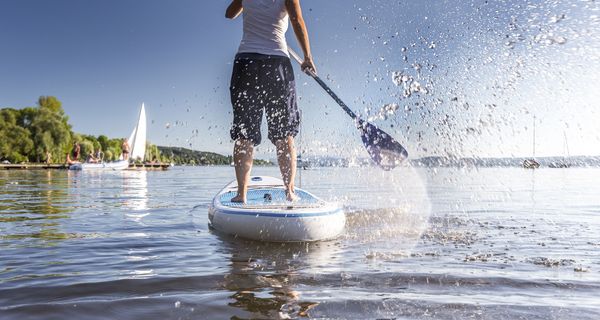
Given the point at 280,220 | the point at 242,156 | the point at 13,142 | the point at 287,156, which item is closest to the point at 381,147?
the point at 287,156

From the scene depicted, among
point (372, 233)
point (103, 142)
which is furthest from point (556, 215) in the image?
point (103, 142)

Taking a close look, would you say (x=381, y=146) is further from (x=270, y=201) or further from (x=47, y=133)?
(x=47, y=133)

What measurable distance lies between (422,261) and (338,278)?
1.02 meters

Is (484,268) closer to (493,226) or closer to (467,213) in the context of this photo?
(493,226)

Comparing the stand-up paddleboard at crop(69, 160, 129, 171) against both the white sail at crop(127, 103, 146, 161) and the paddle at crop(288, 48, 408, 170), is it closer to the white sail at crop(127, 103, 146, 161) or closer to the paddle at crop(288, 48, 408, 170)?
the white sail at crop(127, 103, 146, 161)

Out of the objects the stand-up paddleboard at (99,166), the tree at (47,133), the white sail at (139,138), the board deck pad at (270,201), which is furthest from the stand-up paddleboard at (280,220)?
the tree at (47,133)

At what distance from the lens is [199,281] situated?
3445 millimetres

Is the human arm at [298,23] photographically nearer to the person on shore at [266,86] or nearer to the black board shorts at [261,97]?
the person on shore at [266,86]

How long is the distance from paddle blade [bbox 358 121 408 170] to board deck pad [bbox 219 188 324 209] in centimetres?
107

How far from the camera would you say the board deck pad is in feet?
18.3

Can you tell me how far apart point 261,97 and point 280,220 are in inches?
57.6

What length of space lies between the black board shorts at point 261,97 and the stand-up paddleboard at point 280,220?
81cm

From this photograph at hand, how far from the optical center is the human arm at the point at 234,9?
6207 mm

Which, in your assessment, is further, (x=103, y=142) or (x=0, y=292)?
(x=103, y=142)
